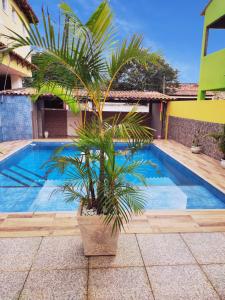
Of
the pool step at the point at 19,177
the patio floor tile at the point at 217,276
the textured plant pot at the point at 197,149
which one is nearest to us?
the patio floor tile at the point at 217,276

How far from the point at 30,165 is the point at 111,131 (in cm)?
720

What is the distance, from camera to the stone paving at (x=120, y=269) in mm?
2248

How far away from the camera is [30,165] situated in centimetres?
891

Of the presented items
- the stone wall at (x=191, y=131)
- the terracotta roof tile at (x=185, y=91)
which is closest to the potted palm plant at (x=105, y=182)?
the stone wall at (x=191, y=131)

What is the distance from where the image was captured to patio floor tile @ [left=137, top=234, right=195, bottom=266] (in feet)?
8.84

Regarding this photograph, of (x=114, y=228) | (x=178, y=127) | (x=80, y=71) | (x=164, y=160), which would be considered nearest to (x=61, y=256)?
(x=114, y=228)

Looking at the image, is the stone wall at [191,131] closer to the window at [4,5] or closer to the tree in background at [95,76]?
the tree in background at [95,76]

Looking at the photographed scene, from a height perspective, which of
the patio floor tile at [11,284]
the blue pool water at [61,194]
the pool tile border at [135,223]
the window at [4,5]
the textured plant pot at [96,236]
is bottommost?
the blue pool water at [61,194]

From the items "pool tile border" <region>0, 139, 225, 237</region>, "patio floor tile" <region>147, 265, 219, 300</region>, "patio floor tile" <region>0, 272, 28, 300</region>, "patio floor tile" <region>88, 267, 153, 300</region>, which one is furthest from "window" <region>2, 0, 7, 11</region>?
"patio floor tile" <region>147, 265, 219, 300</region>

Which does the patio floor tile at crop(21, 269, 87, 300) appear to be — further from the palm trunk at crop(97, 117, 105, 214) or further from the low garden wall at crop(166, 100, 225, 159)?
the low garden wall at crop(166, 100, 225, 159)

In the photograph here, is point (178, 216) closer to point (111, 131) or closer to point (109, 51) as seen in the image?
point (111, 131)

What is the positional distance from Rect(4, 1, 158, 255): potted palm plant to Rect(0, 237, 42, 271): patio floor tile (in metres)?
0.70

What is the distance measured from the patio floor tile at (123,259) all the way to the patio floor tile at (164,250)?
90mm

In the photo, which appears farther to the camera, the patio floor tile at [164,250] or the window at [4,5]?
the window at [4,5]
